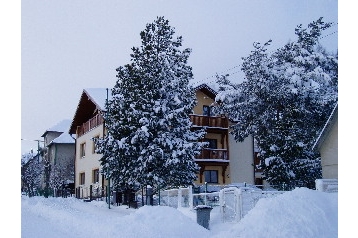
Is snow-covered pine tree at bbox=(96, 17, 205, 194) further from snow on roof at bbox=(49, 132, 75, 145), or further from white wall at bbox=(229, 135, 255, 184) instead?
white wall at bbox=(229, 135, 255, 184)

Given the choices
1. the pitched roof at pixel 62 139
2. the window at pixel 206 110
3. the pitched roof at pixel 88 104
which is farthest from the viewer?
the window at pixel 206 110

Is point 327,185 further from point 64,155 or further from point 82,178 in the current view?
point 82,178

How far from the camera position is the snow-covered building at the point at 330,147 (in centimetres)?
519

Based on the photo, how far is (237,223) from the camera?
5902 millimetres

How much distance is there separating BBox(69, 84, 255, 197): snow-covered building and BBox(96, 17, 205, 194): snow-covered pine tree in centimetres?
78

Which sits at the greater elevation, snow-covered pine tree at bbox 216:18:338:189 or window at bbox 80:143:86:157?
snow-covered pine tree at bbox 216:18:338:189

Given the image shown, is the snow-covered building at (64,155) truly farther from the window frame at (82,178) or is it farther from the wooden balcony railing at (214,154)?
the wooden balcony railing at (214,154)

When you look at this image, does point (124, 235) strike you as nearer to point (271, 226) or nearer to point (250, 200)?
point (271, 226)

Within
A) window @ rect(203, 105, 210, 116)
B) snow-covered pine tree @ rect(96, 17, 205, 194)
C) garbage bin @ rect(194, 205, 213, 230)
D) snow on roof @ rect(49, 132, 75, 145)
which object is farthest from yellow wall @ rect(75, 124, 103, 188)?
garbage bin @ rect(194, 205, 213, 230)

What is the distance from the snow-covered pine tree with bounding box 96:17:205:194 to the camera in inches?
346

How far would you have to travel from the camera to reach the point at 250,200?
7602mm

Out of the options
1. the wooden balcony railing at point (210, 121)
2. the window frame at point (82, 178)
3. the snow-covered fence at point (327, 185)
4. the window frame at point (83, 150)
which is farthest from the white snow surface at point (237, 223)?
the window frame at point (82, 178)

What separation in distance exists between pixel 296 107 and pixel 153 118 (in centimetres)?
337

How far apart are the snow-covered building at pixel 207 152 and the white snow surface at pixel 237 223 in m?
3.97
